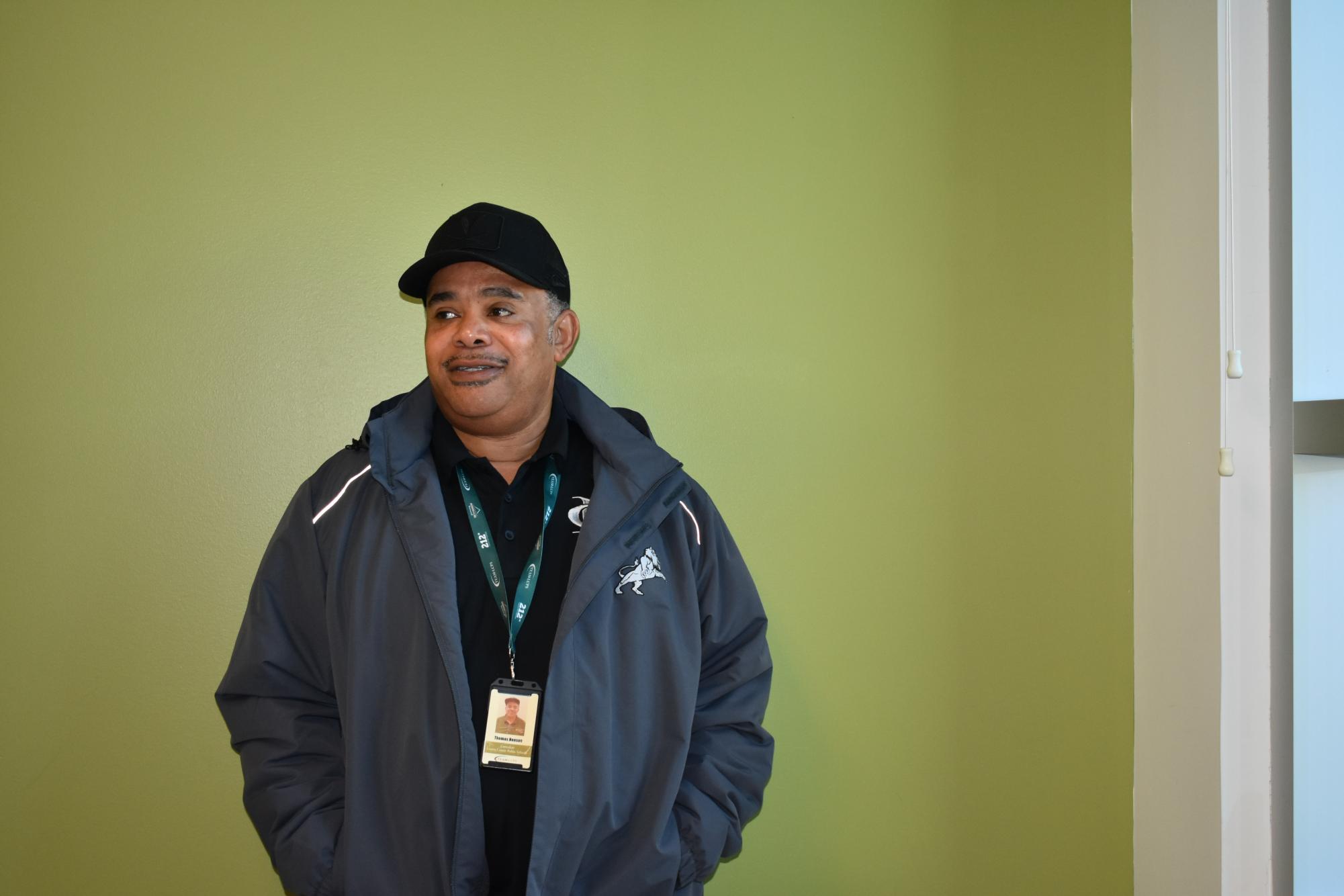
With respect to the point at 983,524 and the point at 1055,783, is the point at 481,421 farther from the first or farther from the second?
the point at 1055,783

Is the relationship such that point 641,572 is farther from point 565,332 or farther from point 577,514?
point 565,332

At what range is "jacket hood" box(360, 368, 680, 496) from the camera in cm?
164

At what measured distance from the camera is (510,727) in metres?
1.55

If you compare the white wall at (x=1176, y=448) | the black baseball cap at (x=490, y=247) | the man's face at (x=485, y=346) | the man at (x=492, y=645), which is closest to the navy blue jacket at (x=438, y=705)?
the man at (x=492, y=645)

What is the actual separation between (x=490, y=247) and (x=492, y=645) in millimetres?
726

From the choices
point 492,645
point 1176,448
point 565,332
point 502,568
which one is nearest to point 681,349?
point 565,332

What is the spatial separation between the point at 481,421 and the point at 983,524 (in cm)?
121

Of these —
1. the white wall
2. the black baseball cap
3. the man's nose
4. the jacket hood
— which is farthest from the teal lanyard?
the white wall

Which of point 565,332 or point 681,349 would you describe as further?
point 681,349

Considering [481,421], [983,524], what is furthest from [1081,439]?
[481,421]

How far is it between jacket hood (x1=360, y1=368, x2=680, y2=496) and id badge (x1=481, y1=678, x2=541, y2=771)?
41 centimetres

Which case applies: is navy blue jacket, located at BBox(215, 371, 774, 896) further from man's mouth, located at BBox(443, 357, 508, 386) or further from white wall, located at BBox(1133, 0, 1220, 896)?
Answer: white wall, located at BBox(1133, 0, 1220, 896)

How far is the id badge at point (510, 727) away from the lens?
60.7 inches

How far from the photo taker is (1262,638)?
1765 mm
